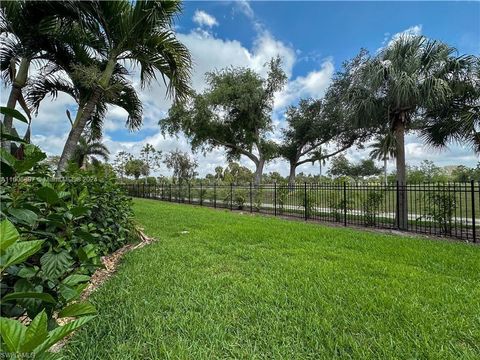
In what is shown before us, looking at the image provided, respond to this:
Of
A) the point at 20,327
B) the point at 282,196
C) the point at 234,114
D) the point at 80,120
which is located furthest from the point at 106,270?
the point at 234,114

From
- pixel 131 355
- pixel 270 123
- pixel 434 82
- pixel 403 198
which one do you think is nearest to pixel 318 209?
pixel 403 198

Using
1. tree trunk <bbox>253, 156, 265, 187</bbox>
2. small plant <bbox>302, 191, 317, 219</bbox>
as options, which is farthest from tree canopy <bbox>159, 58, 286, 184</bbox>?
small plant <bbox>302, 191, 317, 219</bbox>

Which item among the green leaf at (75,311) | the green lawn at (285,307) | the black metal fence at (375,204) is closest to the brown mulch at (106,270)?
the green lawn at (285,307)

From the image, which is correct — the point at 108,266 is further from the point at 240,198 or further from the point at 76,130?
the point at 240,198

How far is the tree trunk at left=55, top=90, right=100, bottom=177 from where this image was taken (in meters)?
4.27

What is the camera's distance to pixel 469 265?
12.9 ft

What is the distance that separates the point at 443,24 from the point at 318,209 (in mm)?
6406

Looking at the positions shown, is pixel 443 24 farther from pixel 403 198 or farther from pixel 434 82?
pixel 403 198

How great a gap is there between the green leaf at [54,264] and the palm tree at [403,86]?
8.22 m

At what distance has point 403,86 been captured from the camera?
7254mm

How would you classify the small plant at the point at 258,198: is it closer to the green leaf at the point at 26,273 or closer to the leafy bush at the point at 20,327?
the green leaf at the point at 26,273

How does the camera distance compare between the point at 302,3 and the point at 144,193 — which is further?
the point at 144,193

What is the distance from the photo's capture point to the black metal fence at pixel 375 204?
23.7 ft

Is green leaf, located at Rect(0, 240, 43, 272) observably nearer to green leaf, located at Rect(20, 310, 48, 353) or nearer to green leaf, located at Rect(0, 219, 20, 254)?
green leaf, located at Rect(0, 219, 20, 254)
